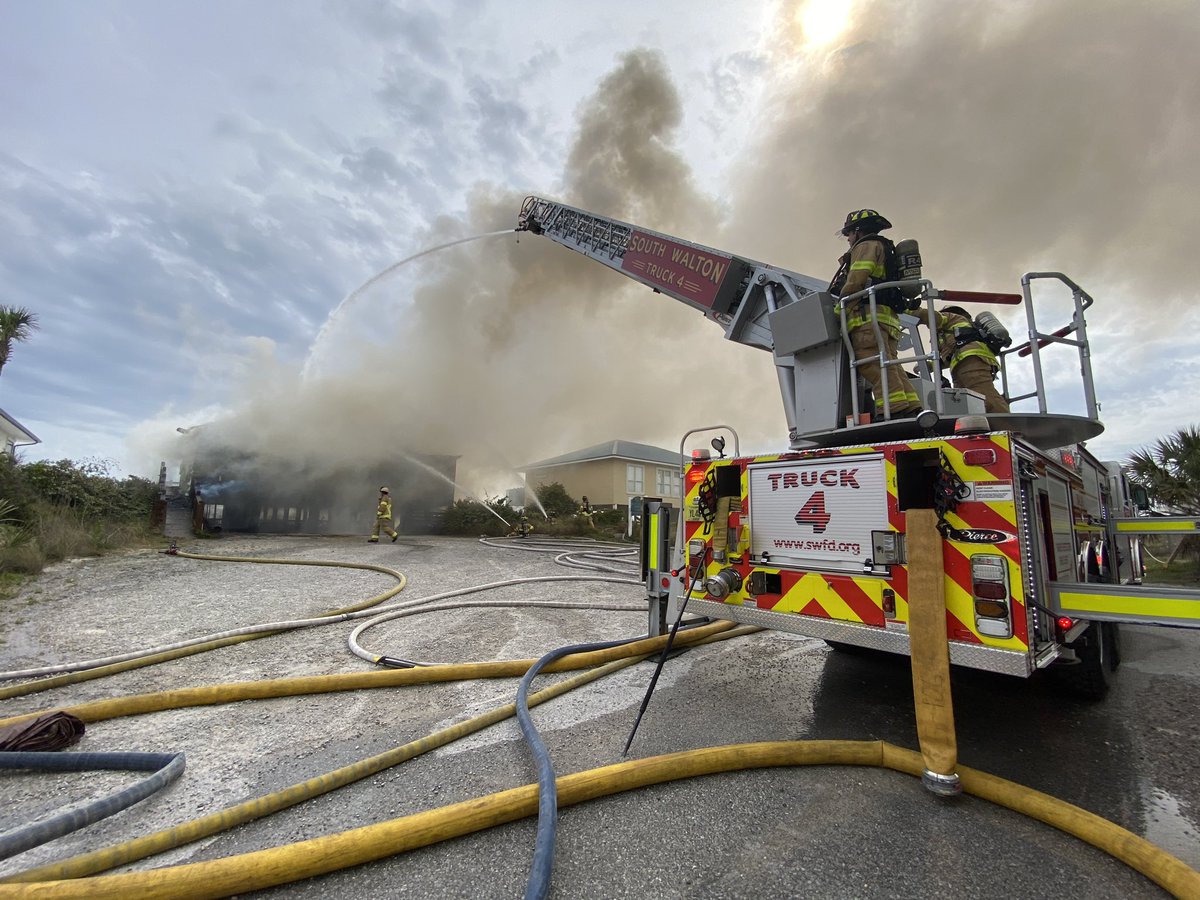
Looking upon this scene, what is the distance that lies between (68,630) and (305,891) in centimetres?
472

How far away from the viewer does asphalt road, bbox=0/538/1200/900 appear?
71.5 inches

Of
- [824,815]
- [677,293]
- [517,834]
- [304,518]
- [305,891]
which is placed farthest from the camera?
[304,518]

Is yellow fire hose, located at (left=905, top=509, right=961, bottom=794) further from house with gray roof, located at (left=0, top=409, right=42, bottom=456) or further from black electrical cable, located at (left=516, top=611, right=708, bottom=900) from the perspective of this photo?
house with gray roof, located at (left=0, top=409, right=42, bottom=456)

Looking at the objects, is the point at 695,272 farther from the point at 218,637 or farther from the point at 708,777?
the point at 218,637

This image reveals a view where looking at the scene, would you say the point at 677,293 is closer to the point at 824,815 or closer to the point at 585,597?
the point at 585,597

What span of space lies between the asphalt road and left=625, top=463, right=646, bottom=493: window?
24.7m

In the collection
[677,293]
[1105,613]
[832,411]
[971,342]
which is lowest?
[1105,613]

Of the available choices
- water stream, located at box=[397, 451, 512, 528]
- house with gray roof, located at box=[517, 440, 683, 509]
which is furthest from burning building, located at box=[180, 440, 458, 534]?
house with gray roof, located at box=[517, 440, 683, 509]

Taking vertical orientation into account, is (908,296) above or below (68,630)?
above

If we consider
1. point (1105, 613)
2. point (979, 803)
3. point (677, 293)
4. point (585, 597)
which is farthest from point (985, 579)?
point (677, 293)

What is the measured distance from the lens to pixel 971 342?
4.22 m

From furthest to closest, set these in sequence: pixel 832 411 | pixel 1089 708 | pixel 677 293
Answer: pixel 677 293 → pixel 832 411 → pixel 1089 708

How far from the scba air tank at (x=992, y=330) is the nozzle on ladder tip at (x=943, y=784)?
131 inches

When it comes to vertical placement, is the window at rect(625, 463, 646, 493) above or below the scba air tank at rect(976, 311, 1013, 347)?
above
